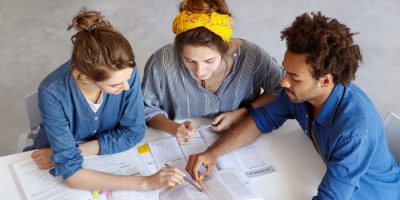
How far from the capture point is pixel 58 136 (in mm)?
1577

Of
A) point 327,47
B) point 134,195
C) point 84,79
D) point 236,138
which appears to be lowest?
point 134,195

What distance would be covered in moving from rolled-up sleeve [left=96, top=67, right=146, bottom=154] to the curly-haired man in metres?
0.25

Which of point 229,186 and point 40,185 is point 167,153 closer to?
point 229,186

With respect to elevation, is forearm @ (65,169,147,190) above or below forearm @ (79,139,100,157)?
below

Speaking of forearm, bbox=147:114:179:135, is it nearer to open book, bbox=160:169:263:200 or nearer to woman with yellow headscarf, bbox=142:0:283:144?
woman with yellow headscarf, bbox=142:0:283:144

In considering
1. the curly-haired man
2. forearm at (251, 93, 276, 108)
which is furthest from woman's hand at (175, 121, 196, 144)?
forearm at (251, 93, 276, 108)

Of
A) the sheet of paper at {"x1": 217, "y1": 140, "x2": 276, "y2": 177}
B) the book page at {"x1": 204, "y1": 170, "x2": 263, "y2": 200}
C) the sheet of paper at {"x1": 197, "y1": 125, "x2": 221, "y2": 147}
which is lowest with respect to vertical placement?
the book page at {"x1": 204, "y1": 170, "x2": 263, "y2": 200}

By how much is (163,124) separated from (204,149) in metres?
0.20

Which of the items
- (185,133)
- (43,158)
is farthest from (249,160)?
(43,158)

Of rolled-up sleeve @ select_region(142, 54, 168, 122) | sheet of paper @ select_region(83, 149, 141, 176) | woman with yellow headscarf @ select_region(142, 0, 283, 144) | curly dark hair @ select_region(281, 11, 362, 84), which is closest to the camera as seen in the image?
curly dark hair @ select_region(281, 11, 362, 84)

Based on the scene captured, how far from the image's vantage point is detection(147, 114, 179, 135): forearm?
1.81 metres

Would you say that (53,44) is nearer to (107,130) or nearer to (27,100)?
(27,100)

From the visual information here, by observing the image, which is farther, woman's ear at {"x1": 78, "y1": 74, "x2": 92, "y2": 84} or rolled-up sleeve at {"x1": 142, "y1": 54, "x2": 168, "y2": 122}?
rolled-up sleeve at {"x1": 142, "y1": 54, "x2": 168, "y2": 122}

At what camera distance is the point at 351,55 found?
1474 millimetres
